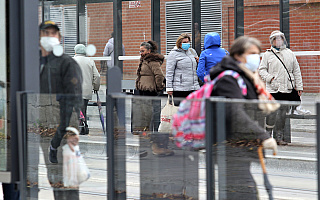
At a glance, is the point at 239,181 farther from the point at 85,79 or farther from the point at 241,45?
the point at 85,79

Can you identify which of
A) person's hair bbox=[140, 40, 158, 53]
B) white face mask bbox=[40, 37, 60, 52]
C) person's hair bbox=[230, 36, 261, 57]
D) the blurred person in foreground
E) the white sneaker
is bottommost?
the white sneaker

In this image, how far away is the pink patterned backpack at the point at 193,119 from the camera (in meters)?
4.44

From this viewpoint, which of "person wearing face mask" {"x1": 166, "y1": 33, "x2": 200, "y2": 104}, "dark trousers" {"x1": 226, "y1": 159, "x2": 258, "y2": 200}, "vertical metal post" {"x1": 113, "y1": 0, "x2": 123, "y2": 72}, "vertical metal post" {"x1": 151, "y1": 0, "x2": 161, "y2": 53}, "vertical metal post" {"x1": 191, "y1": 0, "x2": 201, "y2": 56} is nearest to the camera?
"dark trousers" {"x1": 226, "y1": 159, "x2": 258, "y2": 200}

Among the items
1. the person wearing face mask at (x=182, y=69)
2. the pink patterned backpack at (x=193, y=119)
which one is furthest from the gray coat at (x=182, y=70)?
the pink patterned backpack at (x=193, y=119)

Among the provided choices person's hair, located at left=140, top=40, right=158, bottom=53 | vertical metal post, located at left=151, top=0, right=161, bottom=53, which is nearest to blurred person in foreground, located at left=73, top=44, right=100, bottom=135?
person's hair, located at left=140, top=40, right=158, bottom=53

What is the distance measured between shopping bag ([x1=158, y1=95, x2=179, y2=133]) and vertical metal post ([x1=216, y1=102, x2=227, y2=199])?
1.41 feet

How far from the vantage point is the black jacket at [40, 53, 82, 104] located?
5.40 meters

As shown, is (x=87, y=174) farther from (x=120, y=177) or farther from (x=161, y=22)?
(x=161, y=22)

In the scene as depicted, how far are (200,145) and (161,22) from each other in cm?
691

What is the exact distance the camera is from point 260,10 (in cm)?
1024

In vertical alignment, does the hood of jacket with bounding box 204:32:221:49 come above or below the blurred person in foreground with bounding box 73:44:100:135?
above

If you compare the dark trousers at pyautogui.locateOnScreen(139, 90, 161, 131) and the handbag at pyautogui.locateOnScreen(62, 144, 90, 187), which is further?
the handbag at pyautogui.locateOnScreen(62, 144, 90, 187)

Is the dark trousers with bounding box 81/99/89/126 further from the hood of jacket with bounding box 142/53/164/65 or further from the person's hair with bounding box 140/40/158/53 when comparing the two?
the person's hair with bounding box 140/40/158/53

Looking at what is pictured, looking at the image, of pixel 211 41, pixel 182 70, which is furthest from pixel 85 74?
pixel 182 70
